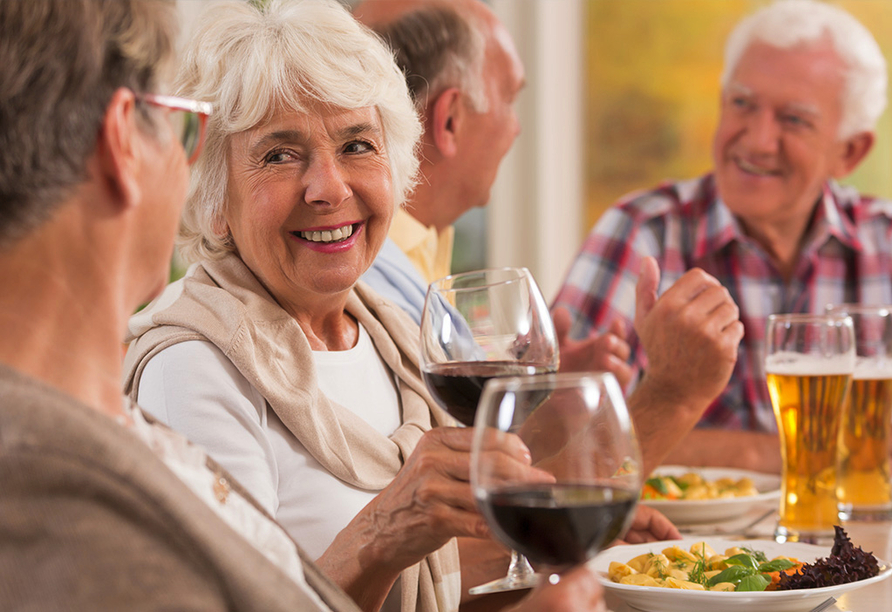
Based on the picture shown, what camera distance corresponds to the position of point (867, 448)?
1755mm

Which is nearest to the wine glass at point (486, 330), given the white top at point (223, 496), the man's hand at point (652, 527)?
the white top at point (223, 496)

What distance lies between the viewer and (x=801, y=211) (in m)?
2.87

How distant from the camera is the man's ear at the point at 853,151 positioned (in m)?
2.90

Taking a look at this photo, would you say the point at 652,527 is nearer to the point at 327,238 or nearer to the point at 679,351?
the point at 679,351

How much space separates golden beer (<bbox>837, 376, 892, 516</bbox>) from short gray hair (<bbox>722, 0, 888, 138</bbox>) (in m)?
1.37

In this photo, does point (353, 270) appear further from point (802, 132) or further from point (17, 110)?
point (802, 132)

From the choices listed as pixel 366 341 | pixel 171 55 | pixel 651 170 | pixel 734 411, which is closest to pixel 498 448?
pixel 171 55

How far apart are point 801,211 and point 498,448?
243cm

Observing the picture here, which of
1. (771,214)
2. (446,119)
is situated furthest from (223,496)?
(771,214)

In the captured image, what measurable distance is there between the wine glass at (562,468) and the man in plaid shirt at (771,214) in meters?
2.07

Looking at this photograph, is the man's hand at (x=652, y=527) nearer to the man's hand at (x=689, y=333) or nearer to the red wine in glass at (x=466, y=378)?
the man's hand at (x=689, y=333)

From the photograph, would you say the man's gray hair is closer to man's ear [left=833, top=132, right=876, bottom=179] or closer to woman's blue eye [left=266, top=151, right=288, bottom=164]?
woman's blue eye [left=266, top=151, right=288, bottom=164]

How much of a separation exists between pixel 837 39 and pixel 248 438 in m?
2.38

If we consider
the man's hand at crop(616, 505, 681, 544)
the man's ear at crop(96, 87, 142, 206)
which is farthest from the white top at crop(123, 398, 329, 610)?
the man's hand at crop(616, 505, 681, 544)
